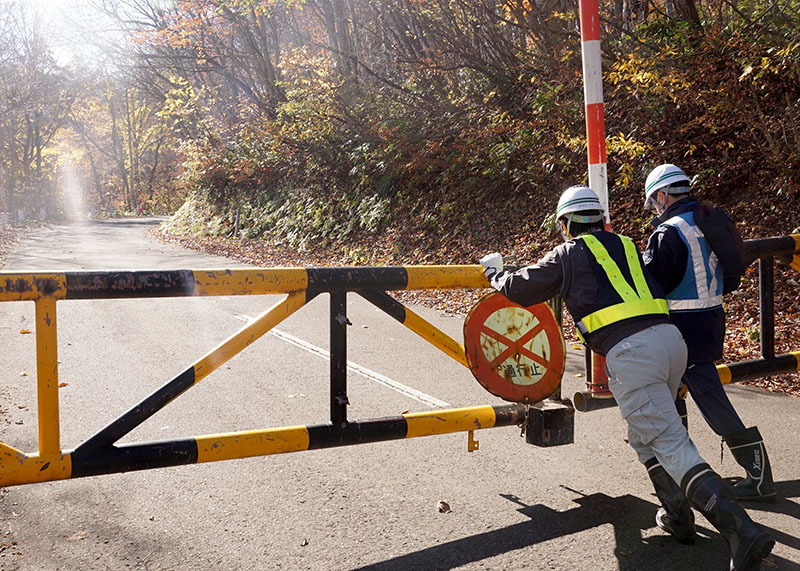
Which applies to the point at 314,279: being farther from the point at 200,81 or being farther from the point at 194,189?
the point at 200,81

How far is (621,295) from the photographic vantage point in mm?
3432

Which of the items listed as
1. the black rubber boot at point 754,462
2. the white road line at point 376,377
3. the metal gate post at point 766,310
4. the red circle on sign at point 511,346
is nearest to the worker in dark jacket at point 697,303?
the black rubber boot at point 754,462

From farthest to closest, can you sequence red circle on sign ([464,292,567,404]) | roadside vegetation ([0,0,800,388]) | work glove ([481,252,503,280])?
1. roadside vegetation ([0,0,800,388])
2. red circle on sign ([464,292,567,404])
3. work glove ([481,252,503,280])

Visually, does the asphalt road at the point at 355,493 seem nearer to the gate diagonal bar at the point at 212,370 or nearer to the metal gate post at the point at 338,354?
the gate diagonal bar at the point at 212,370

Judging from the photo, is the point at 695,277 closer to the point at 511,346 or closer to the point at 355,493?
the point at 511,346

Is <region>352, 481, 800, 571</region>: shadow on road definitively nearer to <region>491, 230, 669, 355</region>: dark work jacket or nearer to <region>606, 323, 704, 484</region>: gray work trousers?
<region>606, 323, 704, 484</region>: gray work trousers

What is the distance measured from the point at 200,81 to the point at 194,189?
22.3 feet

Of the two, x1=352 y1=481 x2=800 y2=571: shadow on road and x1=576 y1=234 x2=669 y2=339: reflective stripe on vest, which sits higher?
x1=576 y1=234 x2=669 y2=339: reflective stripe on vest

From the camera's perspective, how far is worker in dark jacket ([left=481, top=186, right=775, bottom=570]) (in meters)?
3.29

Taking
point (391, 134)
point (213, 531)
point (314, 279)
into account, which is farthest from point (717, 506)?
point (391, 134)

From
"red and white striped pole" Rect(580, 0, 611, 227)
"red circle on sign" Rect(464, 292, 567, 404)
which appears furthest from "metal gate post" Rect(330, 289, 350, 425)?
"red and white striped pole" Rect(580, 0, 611, 227)

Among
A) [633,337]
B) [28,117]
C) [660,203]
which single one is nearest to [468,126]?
[660,203]

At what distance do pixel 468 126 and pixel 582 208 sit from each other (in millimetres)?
13334

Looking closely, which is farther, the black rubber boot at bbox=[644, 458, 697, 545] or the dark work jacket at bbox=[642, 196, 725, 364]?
the dark work jacket at bbox=[642, 196, 725, 364]
